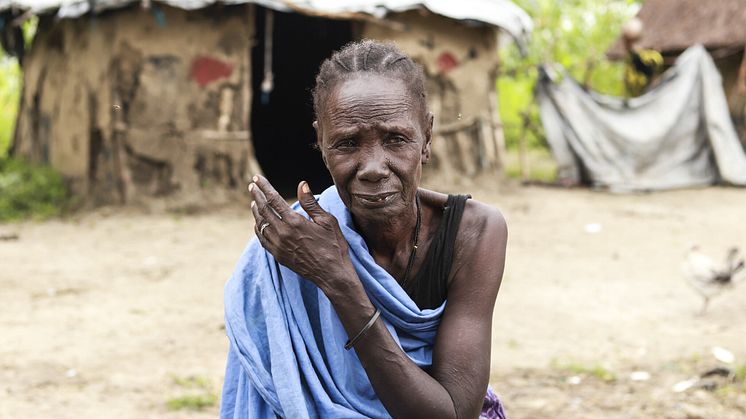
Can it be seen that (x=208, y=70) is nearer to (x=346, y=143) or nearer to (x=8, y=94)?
(x=346, y=143)

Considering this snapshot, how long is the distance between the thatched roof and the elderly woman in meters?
10.3

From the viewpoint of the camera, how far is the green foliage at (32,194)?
819 centimetres

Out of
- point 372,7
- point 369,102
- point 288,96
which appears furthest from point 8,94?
point 369,102

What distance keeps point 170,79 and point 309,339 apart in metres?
6.75

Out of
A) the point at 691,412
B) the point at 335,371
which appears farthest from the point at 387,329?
the point at 691,412

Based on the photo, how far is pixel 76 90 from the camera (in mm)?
8422

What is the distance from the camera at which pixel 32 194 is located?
27.6ft

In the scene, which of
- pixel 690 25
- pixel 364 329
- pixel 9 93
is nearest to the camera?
pixel 364 329

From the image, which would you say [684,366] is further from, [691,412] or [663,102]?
[663,102]

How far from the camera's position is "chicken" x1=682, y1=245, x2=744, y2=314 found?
16.9ft

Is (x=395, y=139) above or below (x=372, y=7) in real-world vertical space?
below

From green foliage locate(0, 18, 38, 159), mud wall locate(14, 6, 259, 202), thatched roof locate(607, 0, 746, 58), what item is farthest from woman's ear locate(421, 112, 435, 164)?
green foliage locate(0, 18, 38, 159)

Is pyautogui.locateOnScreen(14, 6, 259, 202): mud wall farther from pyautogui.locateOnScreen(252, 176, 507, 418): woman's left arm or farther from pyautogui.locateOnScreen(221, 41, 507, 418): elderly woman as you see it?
pyautogui.locateOnScreen(252, 176, 507, 418): woman's left arm

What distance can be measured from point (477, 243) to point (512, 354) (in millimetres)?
2636
